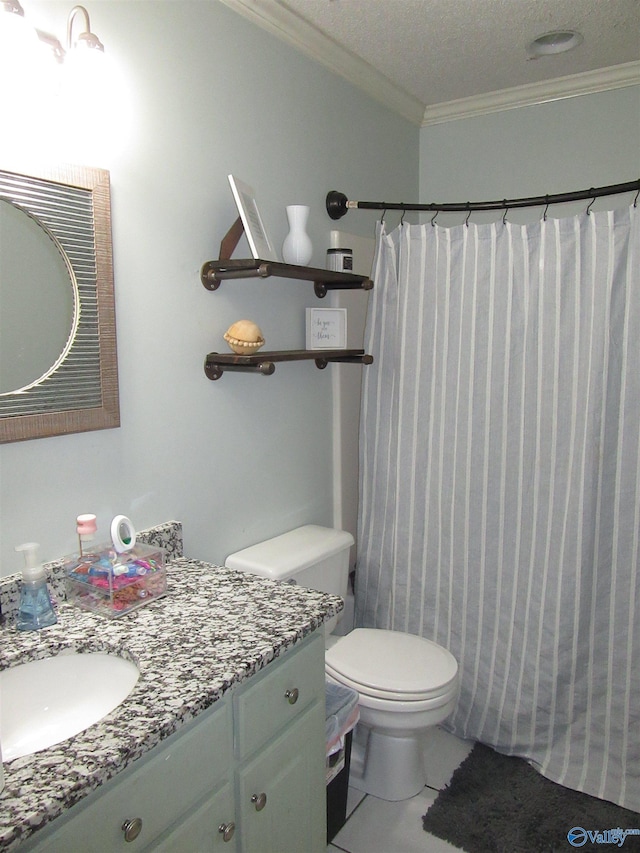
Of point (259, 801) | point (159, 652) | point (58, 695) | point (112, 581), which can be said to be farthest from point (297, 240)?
point (259, 801)

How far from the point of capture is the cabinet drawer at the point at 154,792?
0.88 m

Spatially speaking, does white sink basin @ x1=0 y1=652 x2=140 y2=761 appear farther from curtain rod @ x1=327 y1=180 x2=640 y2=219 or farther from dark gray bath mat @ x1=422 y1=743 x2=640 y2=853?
curtain rod @ x1=327 y1=180 x2=640 y2=219

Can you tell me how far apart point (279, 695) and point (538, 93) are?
8.14 feet

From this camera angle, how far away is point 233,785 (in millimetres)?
1182

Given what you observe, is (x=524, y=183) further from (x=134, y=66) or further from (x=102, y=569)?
(x=102, y=569)

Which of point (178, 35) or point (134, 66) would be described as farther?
point (178, 35)

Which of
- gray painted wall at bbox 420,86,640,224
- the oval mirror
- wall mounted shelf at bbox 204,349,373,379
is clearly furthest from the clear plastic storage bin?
gray painted wall at bbox 420,86,640,224

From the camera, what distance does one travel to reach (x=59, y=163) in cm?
135

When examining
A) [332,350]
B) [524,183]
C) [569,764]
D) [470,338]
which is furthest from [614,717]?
[524,183]

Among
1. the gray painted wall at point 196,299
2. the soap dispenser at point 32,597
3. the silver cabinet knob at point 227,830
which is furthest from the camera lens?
the gray painted wall at point 196,299

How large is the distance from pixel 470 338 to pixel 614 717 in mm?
1327

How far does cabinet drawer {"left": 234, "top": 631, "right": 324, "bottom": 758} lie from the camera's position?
3.90ft

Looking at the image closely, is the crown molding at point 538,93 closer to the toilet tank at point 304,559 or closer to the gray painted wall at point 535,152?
the gray painted wall at point 535,152

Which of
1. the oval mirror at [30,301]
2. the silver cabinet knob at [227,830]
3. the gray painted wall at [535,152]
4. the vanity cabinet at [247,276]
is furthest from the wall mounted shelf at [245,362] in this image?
the gray painted wall at [535,152]
